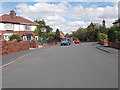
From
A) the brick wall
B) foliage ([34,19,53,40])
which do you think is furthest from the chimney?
the brick wall

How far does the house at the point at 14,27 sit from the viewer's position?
45.1 m

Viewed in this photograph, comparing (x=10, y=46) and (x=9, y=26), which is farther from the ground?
(x=9, y=26)

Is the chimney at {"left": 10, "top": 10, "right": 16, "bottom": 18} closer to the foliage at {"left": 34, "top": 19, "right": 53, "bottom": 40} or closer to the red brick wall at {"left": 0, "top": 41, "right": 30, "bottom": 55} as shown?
the foliage at {"left": 34, "top": 19, "right": 53, "bottom": 40}

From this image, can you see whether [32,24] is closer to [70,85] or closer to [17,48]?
[17,48]

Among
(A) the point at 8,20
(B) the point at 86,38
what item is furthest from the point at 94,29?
(A) the point at 8,20

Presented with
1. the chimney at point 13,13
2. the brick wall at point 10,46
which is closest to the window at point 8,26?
the chimney at point 13,13

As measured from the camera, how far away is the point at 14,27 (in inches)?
1853

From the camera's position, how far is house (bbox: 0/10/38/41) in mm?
45125

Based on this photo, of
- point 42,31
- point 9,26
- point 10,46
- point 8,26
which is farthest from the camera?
point 42,31

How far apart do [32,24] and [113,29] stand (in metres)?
28.0

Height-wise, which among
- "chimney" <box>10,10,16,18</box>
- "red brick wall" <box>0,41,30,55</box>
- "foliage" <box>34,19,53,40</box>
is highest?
"chimney" <box>10,10,16,18</box>

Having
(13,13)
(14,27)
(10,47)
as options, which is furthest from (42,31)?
(10,47)

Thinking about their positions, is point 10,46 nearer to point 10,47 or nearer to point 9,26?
point 10,47

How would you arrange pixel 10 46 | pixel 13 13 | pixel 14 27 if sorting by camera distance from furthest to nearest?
pixel 13 13, pixel 14 27, pixel 10 46
